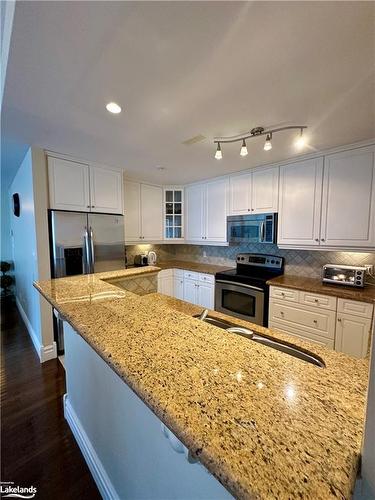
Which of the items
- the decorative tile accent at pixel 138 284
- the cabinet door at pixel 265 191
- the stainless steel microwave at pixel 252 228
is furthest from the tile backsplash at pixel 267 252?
the decorative tile accent at pixel 138 284

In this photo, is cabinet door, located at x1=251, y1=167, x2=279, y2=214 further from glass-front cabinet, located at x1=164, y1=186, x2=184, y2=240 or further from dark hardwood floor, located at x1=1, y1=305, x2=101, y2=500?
dark hardwood floor, located at x1=1, y1=305, x2=101, y2=500

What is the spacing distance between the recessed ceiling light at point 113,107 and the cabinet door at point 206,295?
97.2 inches

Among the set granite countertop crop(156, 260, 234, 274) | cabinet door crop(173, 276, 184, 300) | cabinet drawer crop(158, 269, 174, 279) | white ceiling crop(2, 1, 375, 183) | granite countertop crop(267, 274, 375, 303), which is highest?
white ceiling crop(2, 1, 375, 183)

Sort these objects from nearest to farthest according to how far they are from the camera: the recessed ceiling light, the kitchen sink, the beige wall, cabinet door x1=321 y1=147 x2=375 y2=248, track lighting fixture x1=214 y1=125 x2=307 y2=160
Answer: the kitchen sink
the recessed ceiling light
track lighting fixture x1=214 y1=125 x2=307 y2=160
cabinet door x1=321 y1=147 x2=375 y2=248
the beige wall

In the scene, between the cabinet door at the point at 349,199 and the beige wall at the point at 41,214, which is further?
the beige wall at the point at 41,214

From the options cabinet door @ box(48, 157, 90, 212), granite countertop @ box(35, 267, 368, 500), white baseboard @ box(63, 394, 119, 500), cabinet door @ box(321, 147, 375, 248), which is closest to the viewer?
granite countertop @ box(35, 267, 368, 500)

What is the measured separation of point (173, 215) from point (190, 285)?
4.45 ft

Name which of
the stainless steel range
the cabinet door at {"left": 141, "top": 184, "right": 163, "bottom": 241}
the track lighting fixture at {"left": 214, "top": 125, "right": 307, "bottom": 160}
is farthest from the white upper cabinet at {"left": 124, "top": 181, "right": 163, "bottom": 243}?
the track lighting fixture at {"left": 214, "top": 125, "right": 307, "bottom": 160}

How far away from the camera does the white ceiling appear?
2.97ft

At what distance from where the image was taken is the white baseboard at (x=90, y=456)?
1210 mm

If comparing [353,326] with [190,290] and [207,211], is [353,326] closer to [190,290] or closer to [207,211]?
[190,290]

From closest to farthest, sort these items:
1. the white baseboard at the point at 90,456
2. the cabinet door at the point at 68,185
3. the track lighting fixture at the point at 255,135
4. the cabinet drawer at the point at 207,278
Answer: the white baseboard at the point at 90,456 → the track lighting fixture at the point at 255,135 → the cabinet door at the point at 68,185 → the cabinet drawer at the point at 207,278

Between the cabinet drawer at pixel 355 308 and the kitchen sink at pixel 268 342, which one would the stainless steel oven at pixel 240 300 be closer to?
the cabinet drawer at pixel 355 308

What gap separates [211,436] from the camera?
1.30ft
